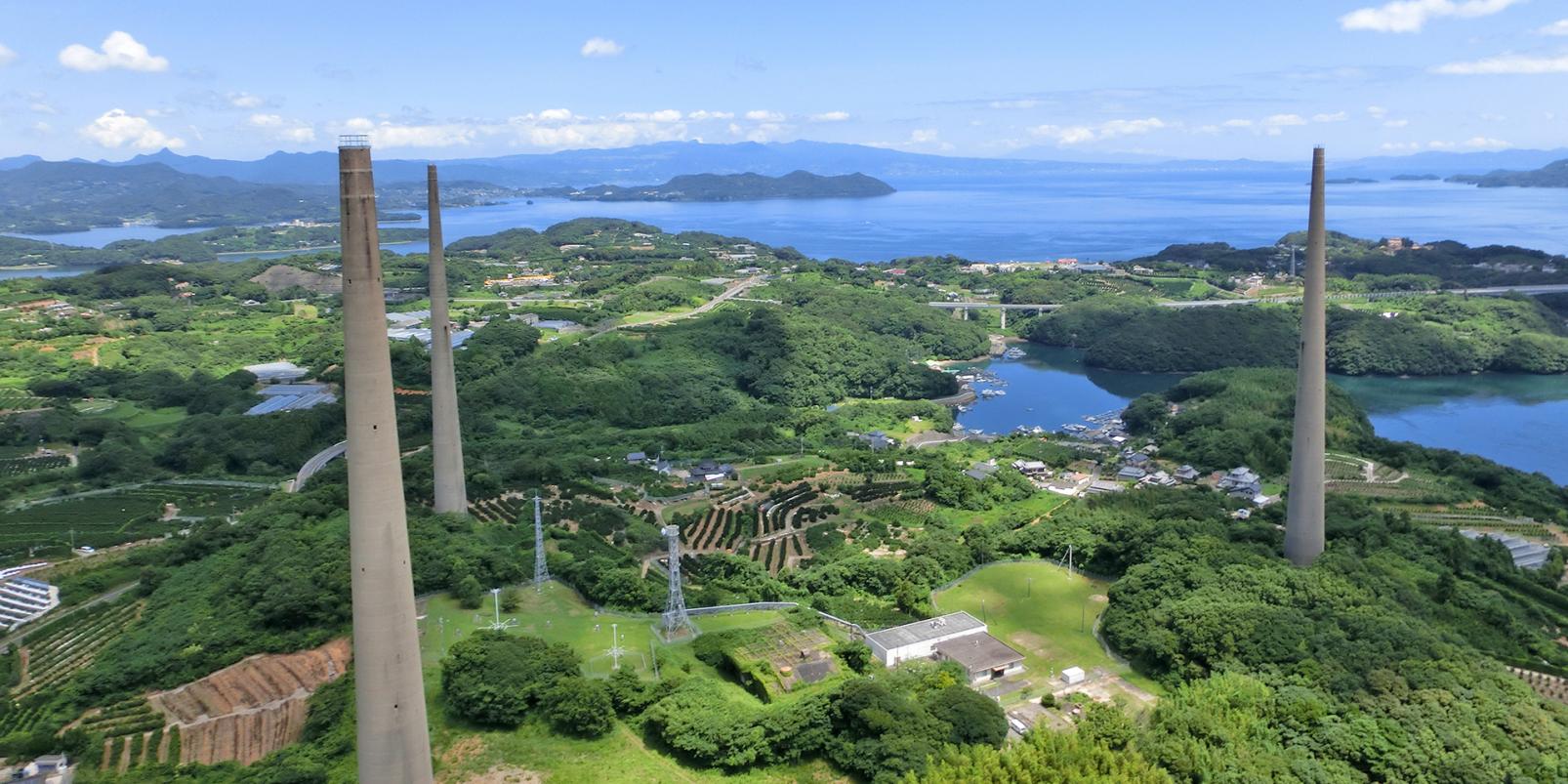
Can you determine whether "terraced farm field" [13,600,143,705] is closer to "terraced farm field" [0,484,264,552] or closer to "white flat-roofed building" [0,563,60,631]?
"white flat-roofed building" [0,563,60,631]

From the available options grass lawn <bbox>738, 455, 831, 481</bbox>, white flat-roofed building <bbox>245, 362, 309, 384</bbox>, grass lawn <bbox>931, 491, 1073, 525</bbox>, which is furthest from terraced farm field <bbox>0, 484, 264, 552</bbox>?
grass lawn <bbox>931, 491, 1073, 525</bbox>

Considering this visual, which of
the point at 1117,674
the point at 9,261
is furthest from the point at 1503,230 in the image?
the point at 9,261

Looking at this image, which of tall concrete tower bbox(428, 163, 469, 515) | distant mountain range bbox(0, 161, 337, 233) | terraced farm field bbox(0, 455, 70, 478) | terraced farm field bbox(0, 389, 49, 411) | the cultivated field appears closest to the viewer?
the cultivated field

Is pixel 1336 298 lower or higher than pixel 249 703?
higher

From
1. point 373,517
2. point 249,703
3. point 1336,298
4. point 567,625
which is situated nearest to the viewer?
point 373,517

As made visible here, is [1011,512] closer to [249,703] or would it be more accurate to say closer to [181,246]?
[249,703]

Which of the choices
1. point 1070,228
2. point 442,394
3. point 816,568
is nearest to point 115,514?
point 442,394

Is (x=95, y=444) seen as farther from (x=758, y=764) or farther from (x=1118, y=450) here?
(x=1118, y=450)
